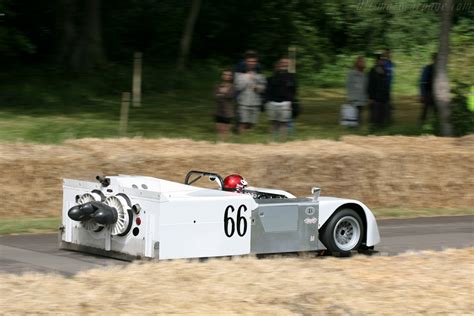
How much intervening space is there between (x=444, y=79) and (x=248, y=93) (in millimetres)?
4148

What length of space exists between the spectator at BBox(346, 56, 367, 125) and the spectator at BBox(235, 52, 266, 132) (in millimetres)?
2294

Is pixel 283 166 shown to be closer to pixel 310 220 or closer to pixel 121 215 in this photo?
pixel 310 220

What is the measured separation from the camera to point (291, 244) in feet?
37.0

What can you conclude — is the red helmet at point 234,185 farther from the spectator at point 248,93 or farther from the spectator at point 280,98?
the spectator at point 248,93

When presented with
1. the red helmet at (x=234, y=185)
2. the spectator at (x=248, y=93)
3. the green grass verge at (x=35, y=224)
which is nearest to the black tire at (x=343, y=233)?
the red helmet at (x=234, y=185)

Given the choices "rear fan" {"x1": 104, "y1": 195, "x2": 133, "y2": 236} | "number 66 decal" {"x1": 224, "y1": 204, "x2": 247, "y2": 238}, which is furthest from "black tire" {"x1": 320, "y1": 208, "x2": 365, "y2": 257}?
"rear fan" {"x1": 104, "y1": 195, "x2": 133, "y2": 236}

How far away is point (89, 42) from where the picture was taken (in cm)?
2731

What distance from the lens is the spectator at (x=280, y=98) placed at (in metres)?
19.2

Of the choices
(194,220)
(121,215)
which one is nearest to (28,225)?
(121,215)

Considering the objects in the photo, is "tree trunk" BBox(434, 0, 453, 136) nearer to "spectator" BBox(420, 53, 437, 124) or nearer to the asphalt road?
"spectator" BBox(420, 53, 437, 124)

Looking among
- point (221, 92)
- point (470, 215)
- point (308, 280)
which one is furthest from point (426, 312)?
point (221, 92)

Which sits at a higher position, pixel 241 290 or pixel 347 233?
pixel 347 233

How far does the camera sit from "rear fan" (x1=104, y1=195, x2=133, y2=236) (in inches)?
413

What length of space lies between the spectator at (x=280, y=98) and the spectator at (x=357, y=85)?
2.68m
